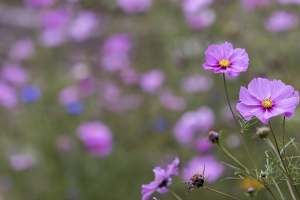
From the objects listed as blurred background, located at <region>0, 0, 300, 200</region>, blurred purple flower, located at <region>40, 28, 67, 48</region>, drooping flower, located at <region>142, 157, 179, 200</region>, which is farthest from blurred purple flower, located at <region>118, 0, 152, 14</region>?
drooping flower, located at <region>142, 157, 179, 200</region>

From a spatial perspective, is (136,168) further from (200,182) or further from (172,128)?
(200,182)

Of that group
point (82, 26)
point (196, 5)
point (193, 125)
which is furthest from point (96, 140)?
point (82, 26)

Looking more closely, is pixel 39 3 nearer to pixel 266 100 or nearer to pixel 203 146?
pixel 203 146

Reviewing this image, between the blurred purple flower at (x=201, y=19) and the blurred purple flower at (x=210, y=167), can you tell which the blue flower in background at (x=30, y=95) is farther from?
the blurred purple flower at (x=210, y=167)

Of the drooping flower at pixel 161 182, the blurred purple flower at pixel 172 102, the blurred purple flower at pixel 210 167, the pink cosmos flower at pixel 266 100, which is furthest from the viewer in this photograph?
the blurred purple flower at pixel 172 102

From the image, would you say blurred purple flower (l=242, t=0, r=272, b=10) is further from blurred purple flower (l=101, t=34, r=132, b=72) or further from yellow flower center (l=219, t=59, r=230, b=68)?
yellow flower center (l=219, t=59, r=230, b=68)

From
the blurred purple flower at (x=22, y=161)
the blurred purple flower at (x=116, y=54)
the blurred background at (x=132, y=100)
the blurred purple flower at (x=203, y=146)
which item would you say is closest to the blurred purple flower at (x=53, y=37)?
the blurred background at (x=132, y=100)
